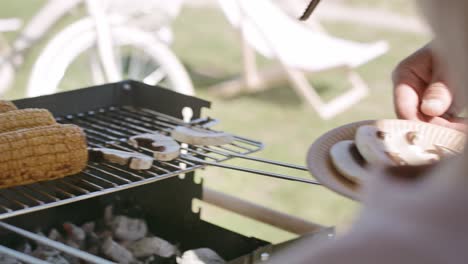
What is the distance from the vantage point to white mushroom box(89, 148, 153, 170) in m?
1.41

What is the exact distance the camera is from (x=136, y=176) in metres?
1.43

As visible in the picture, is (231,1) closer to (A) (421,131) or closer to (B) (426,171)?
(A) (421,131)

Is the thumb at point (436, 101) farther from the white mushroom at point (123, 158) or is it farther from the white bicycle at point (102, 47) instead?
the white bicycle at point (102, 47)

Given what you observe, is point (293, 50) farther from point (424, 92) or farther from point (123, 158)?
point (424, 92)

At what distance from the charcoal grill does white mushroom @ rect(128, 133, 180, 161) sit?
2 cm

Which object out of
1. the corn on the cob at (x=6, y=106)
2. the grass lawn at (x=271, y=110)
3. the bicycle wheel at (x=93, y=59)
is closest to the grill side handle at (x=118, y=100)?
the corn on the cob at (x=6, y=106)

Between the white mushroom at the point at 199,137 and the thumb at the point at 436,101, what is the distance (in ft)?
1.62

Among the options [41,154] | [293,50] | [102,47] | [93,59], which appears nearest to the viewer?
[41,154]

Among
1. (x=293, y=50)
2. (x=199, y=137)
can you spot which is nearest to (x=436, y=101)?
(x=199, y=137)

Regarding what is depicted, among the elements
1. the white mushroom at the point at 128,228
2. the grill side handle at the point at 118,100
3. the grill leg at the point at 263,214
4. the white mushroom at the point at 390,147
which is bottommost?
the white mushroom at the point at 128,228

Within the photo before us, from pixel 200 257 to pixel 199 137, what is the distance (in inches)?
9.7

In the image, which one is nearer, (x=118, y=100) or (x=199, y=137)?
(x=199, y=137)

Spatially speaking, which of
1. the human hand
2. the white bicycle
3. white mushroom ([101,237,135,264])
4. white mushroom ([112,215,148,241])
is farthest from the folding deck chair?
the human hand

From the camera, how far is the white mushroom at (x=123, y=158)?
4.61ft
